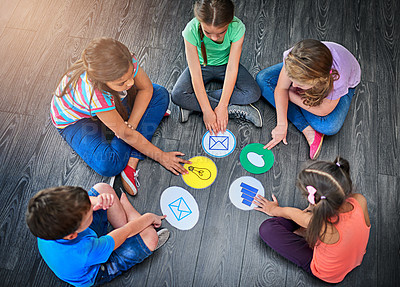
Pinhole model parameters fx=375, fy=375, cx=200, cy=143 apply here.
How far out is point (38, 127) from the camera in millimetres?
1871

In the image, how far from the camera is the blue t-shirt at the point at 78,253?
1292 mm

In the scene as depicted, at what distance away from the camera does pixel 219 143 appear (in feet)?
5.93

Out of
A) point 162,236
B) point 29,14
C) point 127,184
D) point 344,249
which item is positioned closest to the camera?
point 344,249

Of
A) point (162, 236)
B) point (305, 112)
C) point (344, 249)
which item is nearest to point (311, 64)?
point (305, 112)

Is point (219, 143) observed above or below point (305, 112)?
below

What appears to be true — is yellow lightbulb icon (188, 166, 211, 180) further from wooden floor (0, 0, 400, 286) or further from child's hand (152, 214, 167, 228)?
child's hand (152, 214, 167, 228)

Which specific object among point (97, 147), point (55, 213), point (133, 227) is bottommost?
point (133, 227)

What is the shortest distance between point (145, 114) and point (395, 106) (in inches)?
49.3

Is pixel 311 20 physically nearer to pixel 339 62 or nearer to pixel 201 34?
pixel 339 62

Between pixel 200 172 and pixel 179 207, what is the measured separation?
0.63ft

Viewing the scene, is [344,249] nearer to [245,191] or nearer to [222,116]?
[245,191]

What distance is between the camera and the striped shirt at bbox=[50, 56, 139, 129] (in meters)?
1.46

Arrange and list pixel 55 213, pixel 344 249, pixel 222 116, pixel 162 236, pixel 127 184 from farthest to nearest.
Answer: pixel 222 116 → pixel 127 184 → pixel 162 236 → pixel 344 249 → pixel 55 213

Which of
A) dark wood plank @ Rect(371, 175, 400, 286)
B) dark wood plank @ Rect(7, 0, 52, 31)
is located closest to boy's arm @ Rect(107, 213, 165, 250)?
dark wood plank @ Rect(371, 175, 400, 286)
